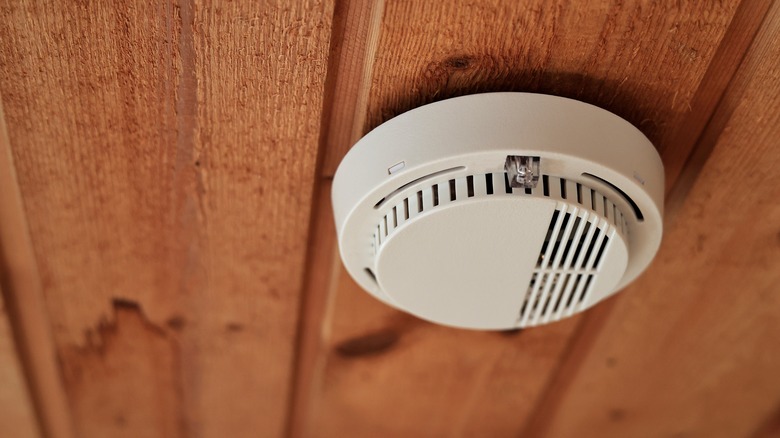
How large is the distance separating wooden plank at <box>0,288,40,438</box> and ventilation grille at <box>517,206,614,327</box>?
0.51m

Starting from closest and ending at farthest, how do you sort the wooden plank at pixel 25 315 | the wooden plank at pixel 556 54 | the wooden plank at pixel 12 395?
the wooden plank at pixel 556 54
the wooden plank at pixel 25 315
the wooden plank at pixel 12 395

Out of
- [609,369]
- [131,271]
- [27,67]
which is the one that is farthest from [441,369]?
[27,67]

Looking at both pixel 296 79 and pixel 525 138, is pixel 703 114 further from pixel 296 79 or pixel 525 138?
pixel 296 79

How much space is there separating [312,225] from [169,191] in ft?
0.40

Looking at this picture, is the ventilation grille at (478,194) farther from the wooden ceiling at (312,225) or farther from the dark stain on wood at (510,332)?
the dark stain on wood at (510,332)

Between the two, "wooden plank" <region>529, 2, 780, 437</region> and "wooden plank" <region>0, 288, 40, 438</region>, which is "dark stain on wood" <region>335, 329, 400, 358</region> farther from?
"wooden plank" <region>0, 288, 40, 438</region>

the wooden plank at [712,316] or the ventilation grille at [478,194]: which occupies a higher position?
the ventilation grille at [478,194]

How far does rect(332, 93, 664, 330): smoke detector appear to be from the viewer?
1.66ft

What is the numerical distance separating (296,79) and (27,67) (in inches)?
7.7

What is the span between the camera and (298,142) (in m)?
0.59

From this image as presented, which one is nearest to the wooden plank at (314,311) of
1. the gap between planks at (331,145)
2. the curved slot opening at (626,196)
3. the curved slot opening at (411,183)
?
the gap between planks at (331,145)

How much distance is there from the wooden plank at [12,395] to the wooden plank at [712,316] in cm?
58

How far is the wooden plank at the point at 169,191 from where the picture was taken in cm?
53

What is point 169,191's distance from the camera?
644mm
